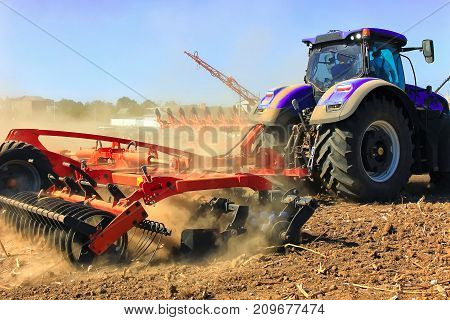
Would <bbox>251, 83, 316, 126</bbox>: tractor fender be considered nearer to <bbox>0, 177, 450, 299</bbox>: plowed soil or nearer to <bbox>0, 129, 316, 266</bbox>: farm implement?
<bbox>0, 129, 316, 266</bbox>: farm implement

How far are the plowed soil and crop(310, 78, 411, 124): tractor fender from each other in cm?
126

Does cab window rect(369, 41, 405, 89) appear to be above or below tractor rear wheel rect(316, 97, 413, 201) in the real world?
above

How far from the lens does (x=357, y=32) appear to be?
5777 mm

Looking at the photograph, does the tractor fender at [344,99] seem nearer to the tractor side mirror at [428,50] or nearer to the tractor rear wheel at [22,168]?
the tractor side mirror at [428,50]

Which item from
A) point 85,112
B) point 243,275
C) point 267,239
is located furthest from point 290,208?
point 85,112

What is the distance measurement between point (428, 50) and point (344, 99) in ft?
6.17

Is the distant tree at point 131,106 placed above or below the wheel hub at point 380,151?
above

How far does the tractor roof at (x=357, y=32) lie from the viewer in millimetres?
5809

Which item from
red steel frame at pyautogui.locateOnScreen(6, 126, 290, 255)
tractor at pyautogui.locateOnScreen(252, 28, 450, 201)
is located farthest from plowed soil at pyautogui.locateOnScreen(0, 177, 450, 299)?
tractor at pyautogui.locateOnScreen(252, 28, 450, 201)

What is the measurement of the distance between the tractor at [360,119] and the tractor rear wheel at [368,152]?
0.03 ft

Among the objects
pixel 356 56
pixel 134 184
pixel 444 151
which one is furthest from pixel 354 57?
pixel 134 184

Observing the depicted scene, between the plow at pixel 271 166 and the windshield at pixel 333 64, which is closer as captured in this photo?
the plow at pixel 271 166

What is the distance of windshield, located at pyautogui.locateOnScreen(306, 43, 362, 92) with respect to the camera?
5.86 m

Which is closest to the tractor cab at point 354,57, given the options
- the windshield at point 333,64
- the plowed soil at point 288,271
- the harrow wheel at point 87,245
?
the windshield at point 333,64
